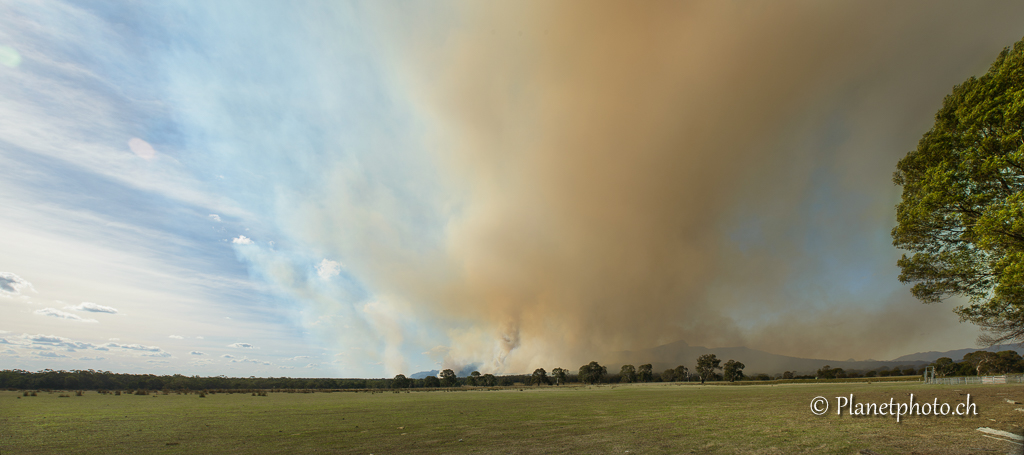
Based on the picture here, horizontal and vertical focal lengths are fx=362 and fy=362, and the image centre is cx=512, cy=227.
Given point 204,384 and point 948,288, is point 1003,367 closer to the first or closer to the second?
point 948,288

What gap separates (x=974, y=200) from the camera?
62.9 ft

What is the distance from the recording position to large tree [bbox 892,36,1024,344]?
16.6 m

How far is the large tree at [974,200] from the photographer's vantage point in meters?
16.6

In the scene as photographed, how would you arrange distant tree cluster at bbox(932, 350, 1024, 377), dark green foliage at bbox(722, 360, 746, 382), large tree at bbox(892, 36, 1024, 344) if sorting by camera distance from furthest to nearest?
dark green foliage at bbox(722, 360, 746, 382) < distant tree cluster at bbox(932, 350, 1024, 377) < large tree at bbox(892, 36, 1024, 344)

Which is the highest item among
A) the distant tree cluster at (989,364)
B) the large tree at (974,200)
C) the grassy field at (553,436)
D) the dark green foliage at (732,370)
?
the large tree at (974,200)

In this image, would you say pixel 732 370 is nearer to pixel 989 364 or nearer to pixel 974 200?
pixel 989 364

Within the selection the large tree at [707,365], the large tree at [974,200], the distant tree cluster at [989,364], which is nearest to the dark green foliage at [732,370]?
the large tree at [707,365]

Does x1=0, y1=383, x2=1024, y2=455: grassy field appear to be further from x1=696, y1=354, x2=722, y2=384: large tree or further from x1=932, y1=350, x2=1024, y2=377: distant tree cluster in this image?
x1=696, y1=354, x2=722, y2=384: large tree

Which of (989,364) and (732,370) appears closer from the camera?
(989,364)

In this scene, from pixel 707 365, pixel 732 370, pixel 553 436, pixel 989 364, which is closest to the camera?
pixel 553 436

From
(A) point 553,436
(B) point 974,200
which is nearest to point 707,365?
(B) point 974,200

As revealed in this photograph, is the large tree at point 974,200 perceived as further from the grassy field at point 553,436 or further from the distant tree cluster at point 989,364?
the distant tree cluster at point 989,364

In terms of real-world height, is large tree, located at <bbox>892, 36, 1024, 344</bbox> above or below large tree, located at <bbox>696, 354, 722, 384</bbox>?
above

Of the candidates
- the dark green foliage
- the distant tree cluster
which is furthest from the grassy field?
the dark green foliage
